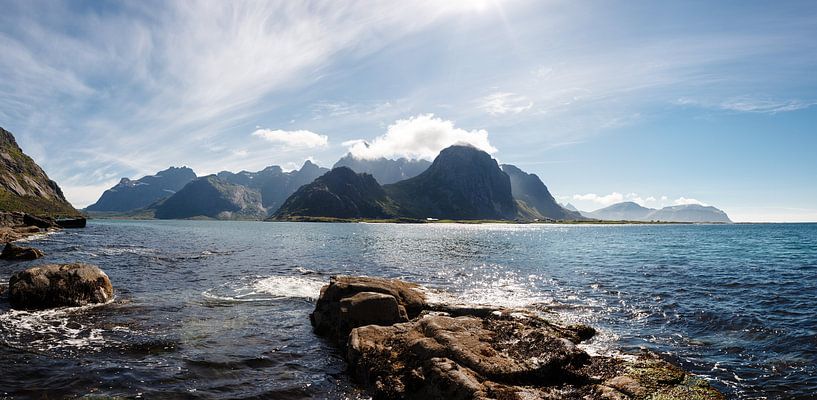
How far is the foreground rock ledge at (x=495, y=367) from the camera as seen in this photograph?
41.5ft

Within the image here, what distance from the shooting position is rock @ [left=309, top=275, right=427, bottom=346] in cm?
2114

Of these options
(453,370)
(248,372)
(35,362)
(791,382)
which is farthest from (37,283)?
(791,382)

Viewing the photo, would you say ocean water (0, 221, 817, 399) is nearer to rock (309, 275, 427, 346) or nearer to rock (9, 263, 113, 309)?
rock (309, 275, 427, 346)

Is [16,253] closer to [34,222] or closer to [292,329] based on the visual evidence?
[292,329]

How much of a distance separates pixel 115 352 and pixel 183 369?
426 cm

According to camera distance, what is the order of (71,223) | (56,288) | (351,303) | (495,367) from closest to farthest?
1. (495,367)
2. (351,303)
3. (56,288)
4. (71,223)

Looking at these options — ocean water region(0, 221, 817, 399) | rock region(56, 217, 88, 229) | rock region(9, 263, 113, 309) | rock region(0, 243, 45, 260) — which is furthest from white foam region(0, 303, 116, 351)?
rock region(56, 217, 88, 229)

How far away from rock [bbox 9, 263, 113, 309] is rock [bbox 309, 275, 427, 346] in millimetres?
15409

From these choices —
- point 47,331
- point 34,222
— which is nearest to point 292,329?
point 47,331

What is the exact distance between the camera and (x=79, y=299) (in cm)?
2594

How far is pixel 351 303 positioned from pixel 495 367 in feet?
33.6

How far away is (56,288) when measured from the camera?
25516 millimetres

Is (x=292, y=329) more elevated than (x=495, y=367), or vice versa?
(x=495, y=367)

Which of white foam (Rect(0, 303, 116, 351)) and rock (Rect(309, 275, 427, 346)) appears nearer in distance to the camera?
white foam (Rect(0, 303, 116, 351))
